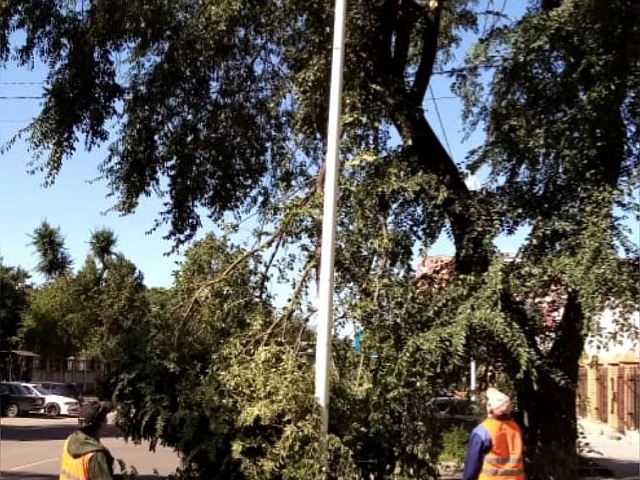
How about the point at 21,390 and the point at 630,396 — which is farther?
the point at 21,390

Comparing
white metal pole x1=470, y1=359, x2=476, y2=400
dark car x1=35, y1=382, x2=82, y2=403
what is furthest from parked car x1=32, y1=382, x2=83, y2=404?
white metal pole x1=470, y1=359, x2=476, y2=400

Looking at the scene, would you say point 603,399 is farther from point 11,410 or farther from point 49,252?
point 49,252

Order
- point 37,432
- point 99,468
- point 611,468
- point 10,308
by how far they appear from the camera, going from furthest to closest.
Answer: point 10,308 → point 37,432 → point 611,468 → point 99,468

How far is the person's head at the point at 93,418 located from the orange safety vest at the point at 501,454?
8.93ft

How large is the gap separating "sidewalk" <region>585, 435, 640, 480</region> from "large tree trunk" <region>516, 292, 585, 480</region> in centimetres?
399

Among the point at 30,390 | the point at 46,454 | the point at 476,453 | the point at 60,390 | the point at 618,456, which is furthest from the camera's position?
the point at 60,390

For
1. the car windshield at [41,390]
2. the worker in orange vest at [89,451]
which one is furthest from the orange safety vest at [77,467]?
the car windshield at [41,390]

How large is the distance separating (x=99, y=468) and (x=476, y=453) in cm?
266

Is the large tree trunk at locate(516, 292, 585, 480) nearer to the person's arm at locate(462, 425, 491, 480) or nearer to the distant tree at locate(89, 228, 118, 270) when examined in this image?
the person's arm at locate(462, 425, 491, 480)

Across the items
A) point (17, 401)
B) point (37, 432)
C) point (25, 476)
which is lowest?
point (37, 432)

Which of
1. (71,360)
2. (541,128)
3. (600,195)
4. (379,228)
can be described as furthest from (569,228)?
(71,360)

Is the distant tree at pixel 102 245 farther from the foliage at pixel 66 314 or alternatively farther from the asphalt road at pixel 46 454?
the asphalt road at pixel 46 454

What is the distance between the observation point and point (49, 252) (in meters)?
65.9

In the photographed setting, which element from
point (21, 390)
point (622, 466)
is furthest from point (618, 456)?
point (21, 390)
